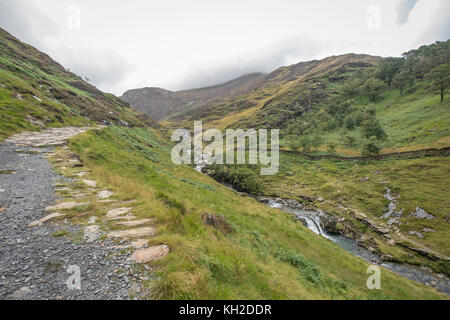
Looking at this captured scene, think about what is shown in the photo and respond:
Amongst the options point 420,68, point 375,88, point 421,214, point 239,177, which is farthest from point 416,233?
point 420,68

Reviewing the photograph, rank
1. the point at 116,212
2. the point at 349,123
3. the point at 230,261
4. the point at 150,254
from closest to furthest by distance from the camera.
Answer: the point at 150,254
the point at 230,261
the point at 116,212
the point at 349,123

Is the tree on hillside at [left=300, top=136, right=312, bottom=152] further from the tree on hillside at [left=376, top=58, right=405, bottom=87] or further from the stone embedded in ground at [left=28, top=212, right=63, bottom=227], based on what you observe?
the tree on hillside at [left=376, top=58, right=405, bottom=87]

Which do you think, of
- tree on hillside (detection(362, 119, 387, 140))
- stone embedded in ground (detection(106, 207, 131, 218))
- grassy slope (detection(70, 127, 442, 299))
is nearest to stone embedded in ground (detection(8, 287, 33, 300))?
grassy slope (detection(70, 127, 442, 299))

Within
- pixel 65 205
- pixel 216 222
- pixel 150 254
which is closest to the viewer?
pixel 150 254


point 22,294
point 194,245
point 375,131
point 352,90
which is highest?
point 352,90

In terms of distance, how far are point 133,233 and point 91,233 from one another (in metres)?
1.36

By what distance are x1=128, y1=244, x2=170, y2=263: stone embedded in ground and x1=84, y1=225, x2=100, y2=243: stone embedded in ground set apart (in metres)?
1.71

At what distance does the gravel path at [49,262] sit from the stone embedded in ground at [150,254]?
299 millimetres

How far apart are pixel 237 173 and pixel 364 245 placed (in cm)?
2946

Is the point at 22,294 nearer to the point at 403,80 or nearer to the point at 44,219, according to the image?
the point at 44,219

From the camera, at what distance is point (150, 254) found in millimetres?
5754

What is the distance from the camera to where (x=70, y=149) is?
1669 centimetres

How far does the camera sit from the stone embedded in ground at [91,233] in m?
6.17

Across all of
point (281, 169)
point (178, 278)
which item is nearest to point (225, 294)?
point (178, 278)
